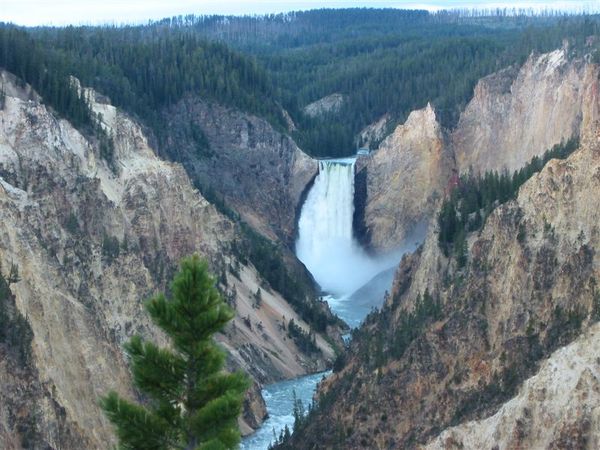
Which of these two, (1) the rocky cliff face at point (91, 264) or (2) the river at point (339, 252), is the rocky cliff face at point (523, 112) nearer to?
(2) the river at point (339, 252)

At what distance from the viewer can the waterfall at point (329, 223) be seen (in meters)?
118

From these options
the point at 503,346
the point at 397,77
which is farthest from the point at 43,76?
the point at 397,77

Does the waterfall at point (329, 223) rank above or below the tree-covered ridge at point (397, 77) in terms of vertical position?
below

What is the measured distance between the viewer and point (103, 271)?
206 feet

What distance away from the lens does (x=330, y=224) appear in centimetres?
12131

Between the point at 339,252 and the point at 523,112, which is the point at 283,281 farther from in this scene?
the point at 523,112

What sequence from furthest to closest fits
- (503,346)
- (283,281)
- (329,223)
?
1. (329,223)
2. (283,281)
3. (503,346)

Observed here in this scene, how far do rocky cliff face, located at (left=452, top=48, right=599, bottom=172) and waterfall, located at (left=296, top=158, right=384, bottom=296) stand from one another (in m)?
9.70

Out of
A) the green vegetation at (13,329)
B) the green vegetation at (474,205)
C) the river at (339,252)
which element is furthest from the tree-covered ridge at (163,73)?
the green vegetation at (13,329)

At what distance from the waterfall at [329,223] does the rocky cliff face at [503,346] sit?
6020 cm

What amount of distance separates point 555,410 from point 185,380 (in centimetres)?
1831

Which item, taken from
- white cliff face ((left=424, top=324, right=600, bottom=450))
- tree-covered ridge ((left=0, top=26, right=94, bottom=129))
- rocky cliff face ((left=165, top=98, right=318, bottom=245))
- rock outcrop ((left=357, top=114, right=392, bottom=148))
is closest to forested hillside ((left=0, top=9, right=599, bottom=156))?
rock outcrop ((left=357, top=114, right=392, bottom=148))

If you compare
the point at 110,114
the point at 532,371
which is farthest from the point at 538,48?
the point at 532,371

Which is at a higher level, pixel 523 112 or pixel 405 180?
pixel 523 112
